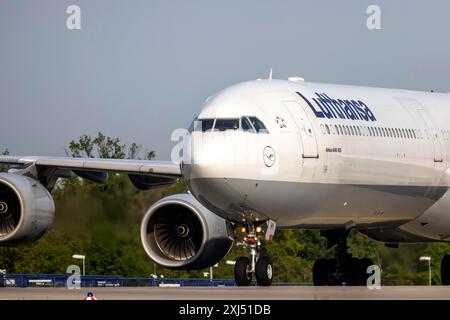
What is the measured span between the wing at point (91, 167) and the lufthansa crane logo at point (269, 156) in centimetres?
532

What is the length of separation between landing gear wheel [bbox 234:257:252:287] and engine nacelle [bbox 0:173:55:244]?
586cm

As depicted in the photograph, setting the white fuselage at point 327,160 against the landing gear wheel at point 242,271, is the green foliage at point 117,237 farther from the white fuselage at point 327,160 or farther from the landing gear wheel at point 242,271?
the landing gear wheel at point 242,271

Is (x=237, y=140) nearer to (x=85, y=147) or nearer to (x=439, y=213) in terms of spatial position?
(x=439, y=213)

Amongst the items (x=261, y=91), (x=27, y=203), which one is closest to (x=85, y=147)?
(x=27, y=203)

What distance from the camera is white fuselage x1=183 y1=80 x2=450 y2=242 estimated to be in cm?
2639

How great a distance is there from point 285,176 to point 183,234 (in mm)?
4327

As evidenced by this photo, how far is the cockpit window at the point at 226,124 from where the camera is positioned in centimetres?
2653

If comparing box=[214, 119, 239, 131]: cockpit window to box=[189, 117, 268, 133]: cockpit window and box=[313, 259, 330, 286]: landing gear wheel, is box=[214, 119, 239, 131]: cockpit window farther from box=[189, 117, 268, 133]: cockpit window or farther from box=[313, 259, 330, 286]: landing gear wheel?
box=[313, 259, 330, 286]: landing gear wheel

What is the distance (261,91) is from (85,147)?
21358 millimetres

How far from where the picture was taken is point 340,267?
3167cm

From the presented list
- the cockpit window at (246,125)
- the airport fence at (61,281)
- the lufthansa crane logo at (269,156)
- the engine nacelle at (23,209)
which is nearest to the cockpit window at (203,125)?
the cockpit window at (246,125)

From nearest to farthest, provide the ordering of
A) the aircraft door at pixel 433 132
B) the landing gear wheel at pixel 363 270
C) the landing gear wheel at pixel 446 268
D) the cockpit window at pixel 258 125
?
the cockpit window at pixel 258 125
the aircraft door at pixel 433 132
the landing gear wheel at pixel 363 270
the landing gear wheel at pixel 446 268

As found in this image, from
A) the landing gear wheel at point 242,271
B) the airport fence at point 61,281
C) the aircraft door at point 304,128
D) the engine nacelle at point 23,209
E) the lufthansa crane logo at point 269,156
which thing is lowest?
the airport fence at point 61,281

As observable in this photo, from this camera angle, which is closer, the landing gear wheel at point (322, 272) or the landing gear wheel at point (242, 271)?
the landing gear wheel at point (242, 271)
